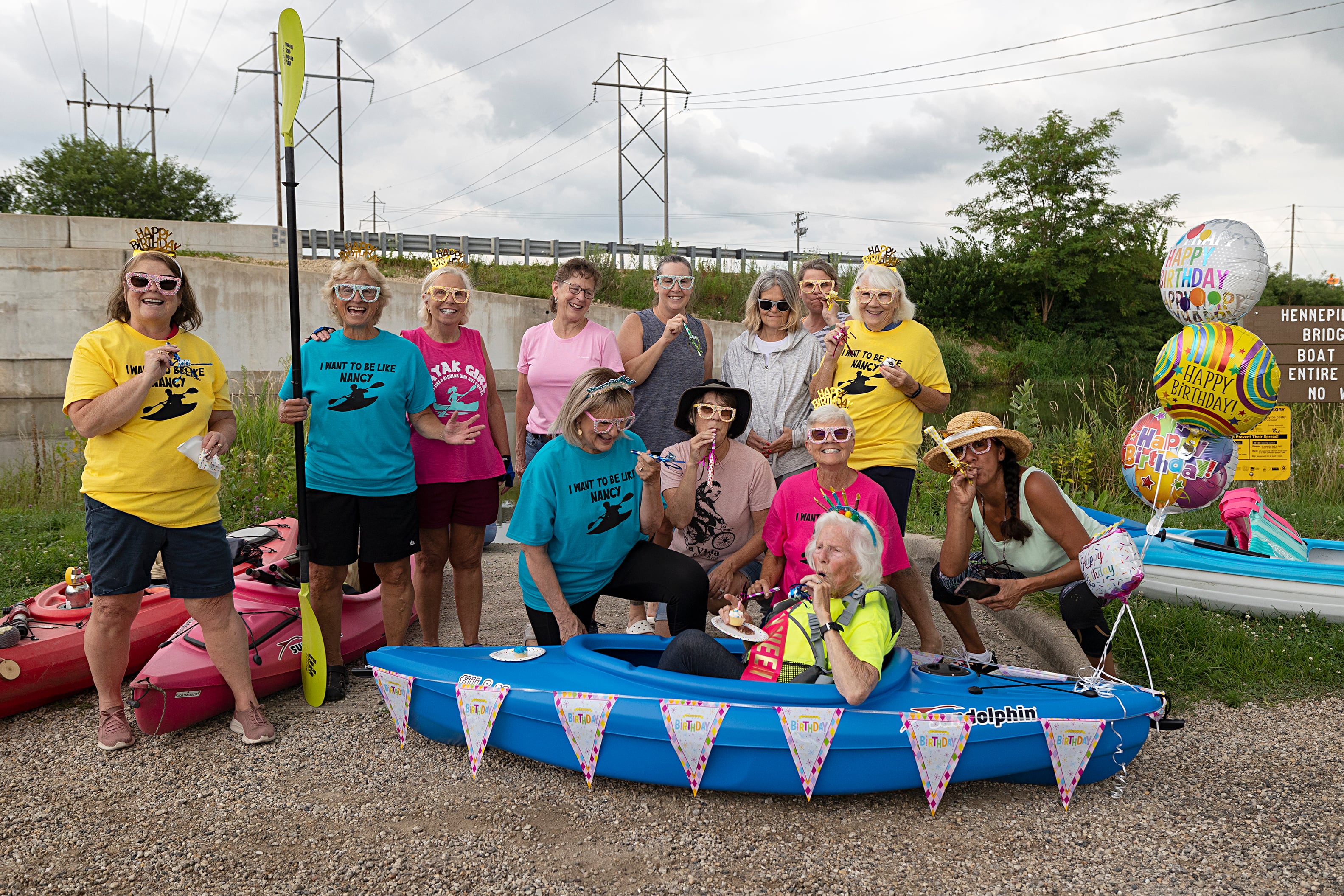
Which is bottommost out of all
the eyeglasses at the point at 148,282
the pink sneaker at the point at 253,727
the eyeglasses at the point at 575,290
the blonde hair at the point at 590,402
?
the pink sneaker at the point at 253,727

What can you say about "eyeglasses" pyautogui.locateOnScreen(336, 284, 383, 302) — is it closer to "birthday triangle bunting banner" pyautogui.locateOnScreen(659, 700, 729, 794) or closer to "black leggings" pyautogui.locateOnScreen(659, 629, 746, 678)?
"black leggings" pyautogui.locateOnScreen(659, 629, 746, 678)

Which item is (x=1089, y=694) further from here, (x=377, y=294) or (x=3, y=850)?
(x=3, y=850)

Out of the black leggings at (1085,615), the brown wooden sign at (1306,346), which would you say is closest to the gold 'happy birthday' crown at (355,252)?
the black leggings at (1085,615)

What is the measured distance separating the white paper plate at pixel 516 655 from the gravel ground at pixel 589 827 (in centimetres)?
39

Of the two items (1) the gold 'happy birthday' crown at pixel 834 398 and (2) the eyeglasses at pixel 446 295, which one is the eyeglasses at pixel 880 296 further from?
(2) the eyeglasses at pixel 446 295

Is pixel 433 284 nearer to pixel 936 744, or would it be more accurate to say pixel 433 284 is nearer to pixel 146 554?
pixel 146 554

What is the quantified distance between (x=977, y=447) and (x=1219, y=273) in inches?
66.6

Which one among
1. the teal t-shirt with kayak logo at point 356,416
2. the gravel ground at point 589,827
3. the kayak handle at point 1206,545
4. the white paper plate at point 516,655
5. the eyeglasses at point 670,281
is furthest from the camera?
the kayak handle at point 1206,545

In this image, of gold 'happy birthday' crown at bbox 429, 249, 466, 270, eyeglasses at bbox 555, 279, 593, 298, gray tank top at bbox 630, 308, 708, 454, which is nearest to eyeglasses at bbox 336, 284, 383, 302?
gold 'happy birthday' crown at bbox 429, 249, 466, 270

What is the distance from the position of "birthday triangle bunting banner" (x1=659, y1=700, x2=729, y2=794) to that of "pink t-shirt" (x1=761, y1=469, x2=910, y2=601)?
79cm

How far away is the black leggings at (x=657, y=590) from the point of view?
3328 millimetres

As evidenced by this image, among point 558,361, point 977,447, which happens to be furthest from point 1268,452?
point 558,361

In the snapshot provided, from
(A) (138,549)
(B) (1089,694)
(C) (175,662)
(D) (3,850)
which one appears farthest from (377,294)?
(B) (1089,694)

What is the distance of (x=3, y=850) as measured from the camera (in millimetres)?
2529
